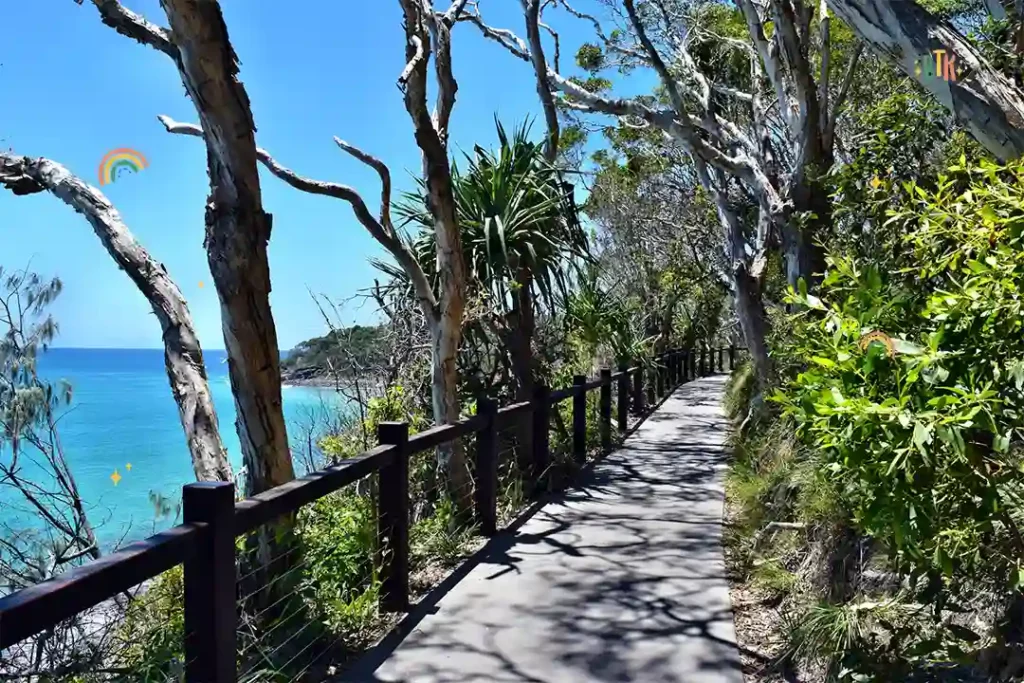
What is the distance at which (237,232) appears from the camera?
4617mm

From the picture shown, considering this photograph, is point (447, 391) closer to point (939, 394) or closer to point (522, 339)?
point (522, 339)

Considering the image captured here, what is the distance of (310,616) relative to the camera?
14.9ft

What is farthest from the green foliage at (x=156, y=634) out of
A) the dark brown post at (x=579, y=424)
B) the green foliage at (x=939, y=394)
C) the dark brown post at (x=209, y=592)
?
the dark brown post at (x=579, y=424)

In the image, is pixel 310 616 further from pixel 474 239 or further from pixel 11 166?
pixel 474 239

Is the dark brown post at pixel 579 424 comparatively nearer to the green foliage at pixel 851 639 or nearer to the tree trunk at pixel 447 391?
the tree trunk at pixel 447 391

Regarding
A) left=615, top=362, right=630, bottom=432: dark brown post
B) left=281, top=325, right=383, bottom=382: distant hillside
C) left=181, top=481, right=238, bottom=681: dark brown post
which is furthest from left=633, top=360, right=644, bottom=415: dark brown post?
left=181, top=481, right=238, bottom=681: dark brown post

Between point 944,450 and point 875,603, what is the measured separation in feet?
5.23

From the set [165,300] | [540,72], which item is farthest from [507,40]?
[165,300]

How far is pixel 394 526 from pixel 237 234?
190 cm

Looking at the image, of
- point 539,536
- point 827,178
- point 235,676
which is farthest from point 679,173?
point 235,676

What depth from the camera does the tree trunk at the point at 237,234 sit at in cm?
449

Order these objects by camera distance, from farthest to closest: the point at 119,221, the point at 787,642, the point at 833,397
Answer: the point at 119,221 < the point at 787,642 < the point at 833,397

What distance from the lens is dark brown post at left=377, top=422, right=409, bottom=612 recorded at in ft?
16.8

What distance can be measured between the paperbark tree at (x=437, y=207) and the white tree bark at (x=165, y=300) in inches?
58.6
